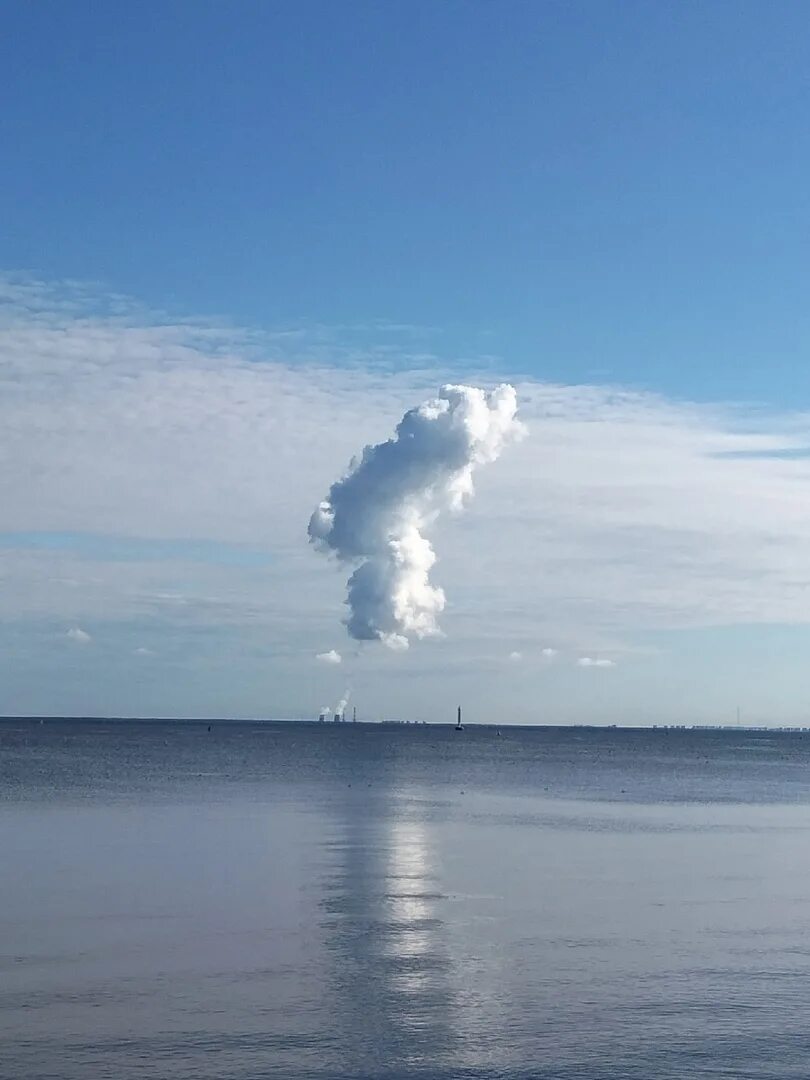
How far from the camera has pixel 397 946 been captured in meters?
31.6

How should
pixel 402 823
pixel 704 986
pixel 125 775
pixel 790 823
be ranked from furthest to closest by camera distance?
pixel 125 775 < pixel 790 823 < pixel 402 823 < pixel 704 986

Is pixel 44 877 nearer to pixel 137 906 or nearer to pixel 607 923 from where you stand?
pixel 137 906

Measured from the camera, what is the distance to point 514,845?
5466 cm

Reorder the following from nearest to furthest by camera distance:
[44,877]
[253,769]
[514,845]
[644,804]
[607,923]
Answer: [607,923] < [44,877] < [514,845] < [644,804] < [253,769]

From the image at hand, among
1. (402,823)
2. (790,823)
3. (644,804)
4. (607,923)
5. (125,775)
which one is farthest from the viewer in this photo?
(125,775)

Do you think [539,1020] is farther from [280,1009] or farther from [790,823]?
[790,823]

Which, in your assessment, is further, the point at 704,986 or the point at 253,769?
the point at 253,769

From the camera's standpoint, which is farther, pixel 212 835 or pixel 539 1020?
pixel 212 835

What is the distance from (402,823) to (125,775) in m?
46.8

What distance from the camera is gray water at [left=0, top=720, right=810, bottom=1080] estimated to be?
23078mm

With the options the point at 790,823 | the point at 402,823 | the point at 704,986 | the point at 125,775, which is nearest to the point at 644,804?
the point at 790,823

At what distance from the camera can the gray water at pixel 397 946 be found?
75.7 ft

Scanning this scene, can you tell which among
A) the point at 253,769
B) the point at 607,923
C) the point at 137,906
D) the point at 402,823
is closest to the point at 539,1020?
the point at 607,923

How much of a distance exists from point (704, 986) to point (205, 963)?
10671 millimetres
